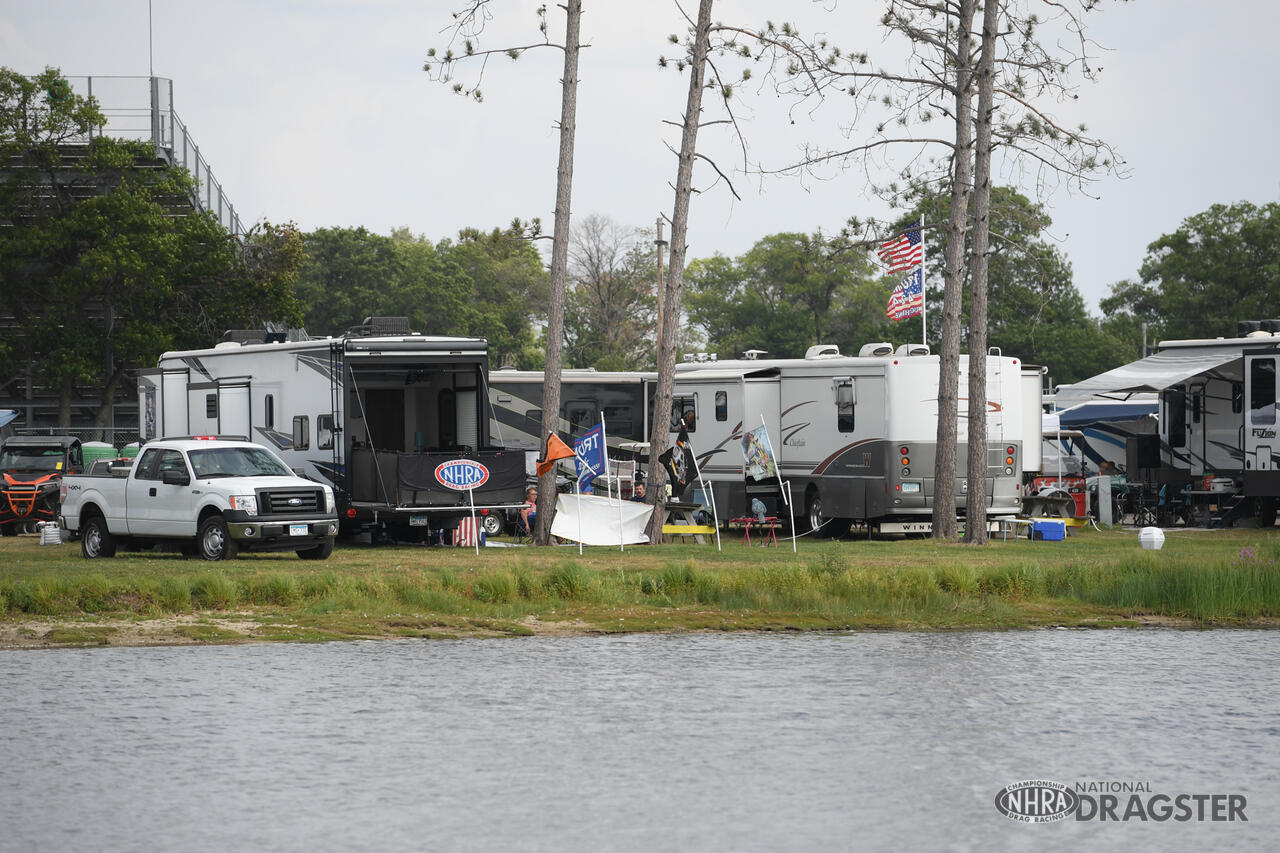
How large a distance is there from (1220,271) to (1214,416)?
55436mm

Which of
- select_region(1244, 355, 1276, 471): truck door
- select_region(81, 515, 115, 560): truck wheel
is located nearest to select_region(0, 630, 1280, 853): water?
select_region(81, 515, 115, 560): truck wheel

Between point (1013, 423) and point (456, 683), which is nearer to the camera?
point (456, 683)

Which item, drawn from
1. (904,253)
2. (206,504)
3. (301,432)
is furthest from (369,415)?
(904,253)

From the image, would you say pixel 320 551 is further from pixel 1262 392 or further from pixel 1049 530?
pixel 1262 392

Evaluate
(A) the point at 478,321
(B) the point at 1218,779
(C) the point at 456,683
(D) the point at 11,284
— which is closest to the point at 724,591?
(C) the point at 456,683

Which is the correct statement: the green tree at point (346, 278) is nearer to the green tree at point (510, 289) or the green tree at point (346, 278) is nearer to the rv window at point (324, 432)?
the green tree at point (510, 289)

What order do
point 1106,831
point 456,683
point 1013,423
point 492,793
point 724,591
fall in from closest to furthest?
1. point 1106,831
2. point 492,793
3. point 456,683
4. point 724,591
5. point 1013,423

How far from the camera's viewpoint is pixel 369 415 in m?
29.8

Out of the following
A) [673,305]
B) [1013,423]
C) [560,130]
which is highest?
[560,130]

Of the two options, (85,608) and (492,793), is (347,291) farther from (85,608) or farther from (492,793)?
(492,793)

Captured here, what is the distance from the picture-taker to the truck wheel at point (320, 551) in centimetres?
2419

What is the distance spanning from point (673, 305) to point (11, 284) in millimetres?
31006

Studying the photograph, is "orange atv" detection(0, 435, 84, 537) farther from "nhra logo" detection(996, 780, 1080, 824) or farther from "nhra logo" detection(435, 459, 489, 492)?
"nhra logo" detection(996, 780, 1080, 824)

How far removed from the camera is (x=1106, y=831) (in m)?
7.93
